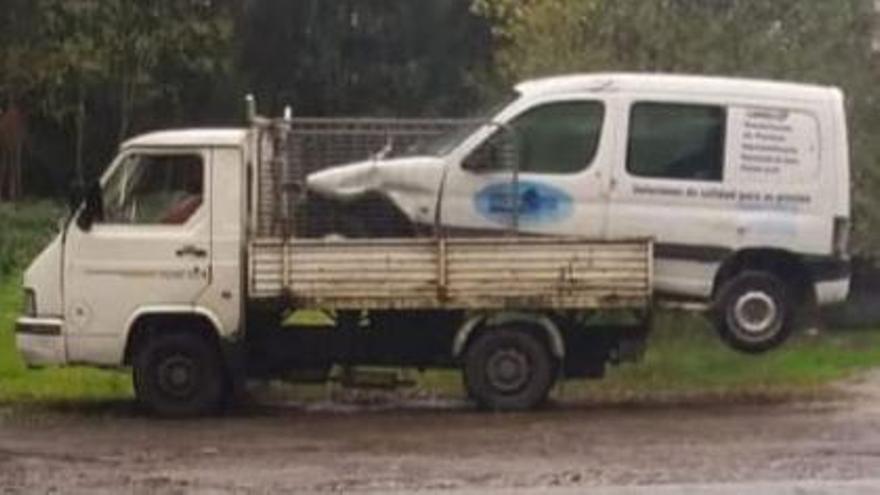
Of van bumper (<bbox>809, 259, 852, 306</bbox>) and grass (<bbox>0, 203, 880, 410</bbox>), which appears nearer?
van bumper (<bbox>809, 259, 852, 306</bbox>)

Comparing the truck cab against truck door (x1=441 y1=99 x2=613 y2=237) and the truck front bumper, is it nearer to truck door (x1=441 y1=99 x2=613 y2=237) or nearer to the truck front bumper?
the truck front bumper

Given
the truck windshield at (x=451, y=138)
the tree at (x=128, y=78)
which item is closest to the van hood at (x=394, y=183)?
the truck windshield at (x=451, y=138)

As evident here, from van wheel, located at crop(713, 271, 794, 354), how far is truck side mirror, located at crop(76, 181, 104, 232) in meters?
5.31

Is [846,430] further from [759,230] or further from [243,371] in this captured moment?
[243,371]

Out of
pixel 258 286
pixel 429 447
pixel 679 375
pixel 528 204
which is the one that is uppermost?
pixel 528 204

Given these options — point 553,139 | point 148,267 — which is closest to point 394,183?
point 553,139

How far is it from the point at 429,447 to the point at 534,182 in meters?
3.53

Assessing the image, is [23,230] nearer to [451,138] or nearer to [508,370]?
[451,138]

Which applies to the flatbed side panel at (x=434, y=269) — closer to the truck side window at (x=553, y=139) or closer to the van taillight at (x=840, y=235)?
the truck side window at (x=553, y=139)

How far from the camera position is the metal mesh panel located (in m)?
18.6

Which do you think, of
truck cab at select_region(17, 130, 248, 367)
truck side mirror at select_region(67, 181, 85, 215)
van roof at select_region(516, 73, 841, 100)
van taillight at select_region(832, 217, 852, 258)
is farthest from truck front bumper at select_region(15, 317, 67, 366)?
van taillight at select_region(832, 217, 852, 258)

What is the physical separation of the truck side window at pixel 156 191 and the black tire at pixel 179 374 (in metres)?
1.05

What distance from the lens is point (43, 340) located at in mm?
18500

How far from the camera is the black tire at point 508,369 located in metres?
18.8
